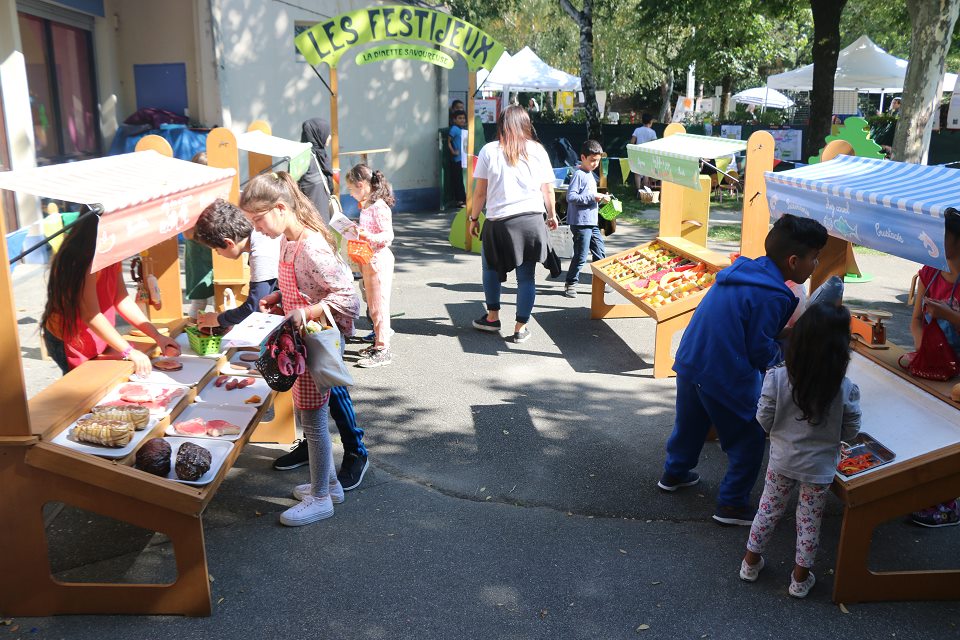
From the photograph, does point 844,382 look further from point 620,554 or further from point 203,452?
point 203,452

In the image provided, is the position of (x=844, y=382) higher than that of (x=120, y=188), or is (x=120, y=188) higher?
(x=120, y=188)

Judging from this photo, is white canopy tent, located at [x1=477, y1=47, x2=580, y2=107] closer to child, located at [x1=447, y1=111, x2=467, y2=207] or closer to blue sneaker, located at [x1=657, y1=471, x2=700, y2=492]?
child, located at [x1=447, y1=111, x2=467, y2=207]

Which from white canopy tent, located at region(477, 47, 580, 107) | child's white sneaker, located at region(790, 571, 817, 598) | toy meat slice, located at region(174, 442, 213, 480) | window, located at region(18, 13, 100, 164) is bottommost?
child's white sneaker, located at region(790, 571, 817, 598)

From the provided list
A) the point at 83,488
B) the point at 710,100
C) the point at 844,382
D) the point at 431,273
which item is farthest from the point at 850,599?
the point at 710,100

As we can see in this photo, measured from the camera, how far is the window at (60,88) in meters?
11.3

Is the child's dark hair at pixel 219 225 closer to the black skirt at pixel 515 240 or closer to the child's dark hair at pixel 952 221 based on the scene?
the black skirt at pixel 515 240

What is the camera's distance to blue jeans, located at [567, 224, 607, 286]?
9305 mm

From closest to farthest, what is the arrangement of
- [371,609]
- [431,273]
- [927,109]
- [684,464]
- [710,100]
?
[371,609]
[684,464]
[431,273]
[927,109]
[710,100]

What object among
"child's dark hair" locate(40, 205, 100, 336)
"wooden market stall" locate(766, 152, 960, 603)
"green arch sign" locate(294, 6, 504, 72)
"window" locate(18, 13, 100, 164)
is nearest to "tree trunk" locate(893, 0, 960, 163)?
"green arch sign" locate(294, 6, 504, 72)

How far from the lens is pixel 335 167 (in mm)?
11375

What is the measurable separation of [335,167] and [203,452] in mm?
7948

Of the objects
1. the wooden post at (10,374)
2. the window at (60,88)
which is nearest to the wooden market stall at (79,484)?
the wooden post at (10,374)

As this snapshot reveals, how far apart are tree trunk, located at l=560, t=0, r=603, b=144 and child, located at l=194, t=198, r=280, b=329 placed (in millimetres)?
14013

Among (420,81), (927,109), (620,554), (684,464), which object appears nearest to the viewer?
(620,554)
